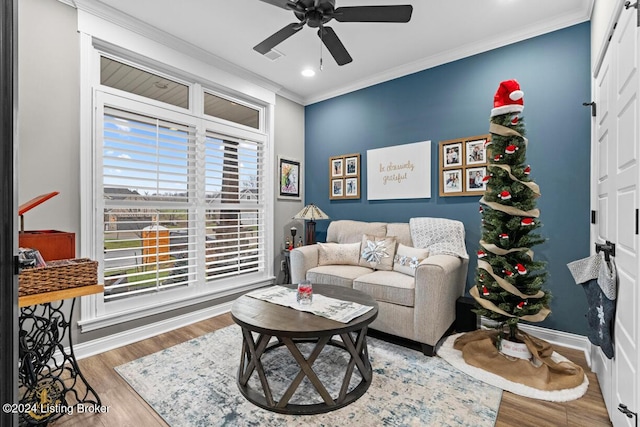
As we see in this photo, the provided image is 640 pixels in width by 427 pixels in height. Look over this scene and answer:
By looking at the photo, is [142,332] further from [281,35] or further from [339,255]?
[281,35]

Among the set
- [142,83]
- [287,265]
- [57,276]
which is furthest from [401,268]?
[142,83]

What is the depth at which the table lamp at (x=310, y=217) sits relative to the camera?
396 cm

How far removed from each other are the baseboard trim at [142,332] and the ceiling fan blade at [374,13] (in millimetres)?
3056

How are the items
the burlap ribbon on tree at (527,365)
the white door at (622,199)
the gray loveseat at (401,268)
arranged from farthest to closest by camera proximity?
1. the gray loveseat at (401,268)
2. the burlap ribbon on tree at (527,365)
3. the white door at (622,199)

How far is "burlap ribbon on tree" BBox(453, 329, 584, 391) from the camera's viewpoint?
201cm

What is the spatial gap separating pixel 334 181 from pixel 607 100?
288 centimetres

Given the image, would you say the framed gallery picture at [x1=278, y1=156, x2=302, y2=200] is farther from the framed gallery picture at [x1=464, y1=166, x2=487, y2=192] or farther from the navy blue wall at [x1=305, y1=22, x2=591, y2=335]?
the framed gallery picture at [x1=464, y1=166, x2=487, y2=192]

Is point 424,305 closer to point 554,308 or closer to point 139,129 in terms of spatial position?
point 554,308

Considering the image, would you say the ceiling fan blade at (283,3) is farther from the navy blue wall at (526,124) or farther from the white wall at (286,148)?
the white wall at (286,148)

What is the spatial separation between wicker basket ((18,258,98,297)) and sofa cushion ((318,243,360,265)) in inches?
84.0

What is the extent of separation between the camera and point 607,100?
189cm

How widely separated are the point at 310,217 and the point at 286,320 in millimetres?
2173

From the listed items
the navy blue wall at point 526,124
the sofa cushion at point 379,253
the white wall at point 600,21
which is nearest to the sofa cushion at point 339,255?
the sofa cushion at point 379,253

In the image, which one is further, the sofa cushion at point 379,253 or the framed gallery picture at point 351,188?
the framed gallery picture at point 351,188
